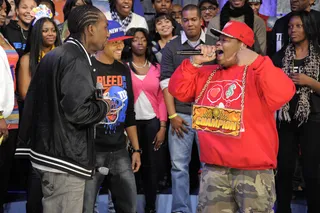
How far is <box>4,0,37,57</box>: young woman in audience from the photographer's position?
577 centimetres

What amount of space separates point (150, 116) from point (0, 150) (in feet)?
5.35

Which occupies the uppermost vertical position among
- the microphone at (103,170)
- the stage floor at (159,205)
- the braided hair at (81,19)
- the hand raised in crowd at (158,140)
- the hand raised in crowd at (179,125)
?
the braided hair at (81,19)

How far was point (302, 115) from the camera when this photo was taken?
5371mm

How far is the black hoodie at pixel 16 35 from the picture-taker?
5746mm

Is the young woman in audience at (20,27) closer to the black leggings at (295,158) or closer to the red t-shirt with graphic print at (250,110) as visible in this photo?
the red t-shirt with graphic print at (250,110)

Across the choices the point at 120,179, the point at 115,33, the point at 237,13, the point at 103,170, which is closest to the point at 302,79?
the point at 237,13

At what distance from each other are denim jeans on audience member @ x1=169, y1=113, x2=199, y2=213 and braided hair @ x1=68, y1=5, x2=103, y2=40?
2347 mm

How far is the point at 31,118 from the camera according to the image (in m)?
3.46

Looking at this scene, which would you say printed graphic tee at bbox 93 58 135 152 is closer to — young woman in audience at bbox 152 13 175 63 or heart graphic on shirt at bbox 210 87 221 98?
heart graphic on shirt at bbox 210 87 221 98

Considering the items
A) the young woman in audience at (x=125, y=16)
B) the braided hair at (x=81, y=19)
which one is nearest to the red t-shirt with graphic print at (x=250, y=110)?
the braided hair at (x=81, y=19)

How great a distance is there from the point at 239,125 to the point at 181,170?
1.89m

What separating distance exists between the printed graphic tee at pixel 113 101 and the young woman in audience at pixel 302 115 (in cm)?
183

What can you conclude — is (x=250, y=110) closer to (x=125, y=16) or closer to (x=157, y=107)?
(x=157, y=107)

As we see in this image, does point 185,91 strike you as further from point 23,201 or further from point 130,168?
point 23,201
